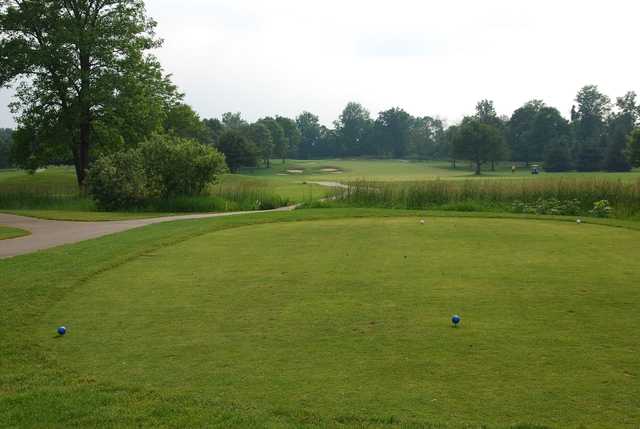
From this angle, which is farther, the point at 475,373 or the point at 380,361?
the point at 380,361

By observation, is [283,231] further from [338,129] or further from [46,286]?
[338,129]

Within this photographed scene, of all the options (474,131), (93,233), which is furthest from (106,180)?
(474,131)

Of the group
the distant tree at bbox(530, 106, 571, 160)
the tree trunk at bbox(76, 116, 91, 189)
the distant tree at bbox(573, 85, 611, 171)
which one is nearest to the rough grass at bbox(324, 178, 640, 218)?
the tree trunk at bbox(76, 116, 91, 189)

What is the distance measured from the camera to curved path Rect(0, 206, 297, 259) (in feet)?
42.2

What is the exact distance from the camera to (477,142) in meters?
89.2

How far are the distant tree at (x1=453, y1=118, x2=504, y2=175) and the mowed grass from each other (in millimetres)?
80662

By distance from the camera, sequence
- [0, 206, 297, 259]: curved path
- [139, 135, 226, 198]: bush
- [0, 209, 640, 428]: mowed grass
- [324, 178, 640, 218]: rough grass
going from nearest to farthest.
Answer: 1. [0, 209, 640, 428]: mowed grass
2. [0, 206, 297, 259]: curved path
3. [324, 178, 640, 218]: rough grass
4. [139, 135, 226, 198]: bush

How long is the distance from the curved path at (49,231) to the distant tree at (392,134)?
130 meters

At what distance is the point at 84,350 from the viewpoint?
5398mm

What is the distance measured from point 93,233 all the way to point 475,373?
13327mm

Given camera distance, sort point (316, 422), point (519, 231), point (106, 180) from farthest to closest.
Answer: point (106, 180) < point (519, 231) < point (316, 422)

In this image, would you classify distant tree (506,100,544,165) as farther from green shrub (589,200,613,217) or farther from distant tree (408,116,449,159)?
green shrub (589,200,613,217)

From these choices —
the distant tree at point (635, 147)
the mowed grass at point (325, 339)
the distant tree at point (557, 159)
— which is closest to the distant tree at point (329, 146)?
the distant tree at point (557, 159)

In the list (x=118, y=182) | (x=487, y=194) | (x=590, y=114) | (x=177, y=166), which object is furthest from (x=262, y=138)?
(x=487, y=194)
